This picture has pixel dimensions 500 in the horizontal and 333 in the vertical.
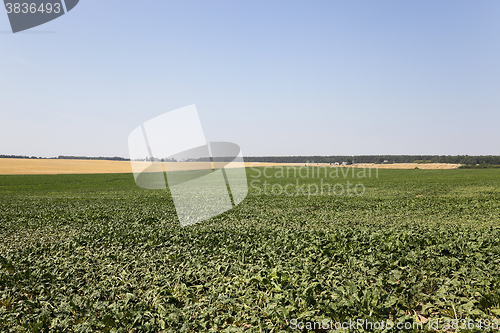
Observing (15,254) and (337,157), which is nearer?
(15,254)

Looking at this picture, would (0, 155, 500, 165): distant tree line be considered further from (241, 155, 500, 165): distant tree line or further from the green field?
the green field

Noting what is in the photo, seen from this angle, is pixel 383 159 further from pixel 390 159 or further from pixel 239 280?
pixel 239 280

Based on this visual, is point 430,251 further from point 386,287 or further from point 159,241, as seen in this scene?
point 159,241

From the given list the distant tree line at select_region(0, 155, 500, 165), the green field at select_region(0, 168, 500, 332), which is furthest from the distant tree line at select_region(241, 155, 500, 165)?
the green field at select_region(0, 168, 500, 332)

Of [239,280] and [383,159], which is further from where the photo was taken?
[383,159]

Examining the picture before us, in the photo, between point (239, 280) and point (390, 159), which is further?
point (390, 159)

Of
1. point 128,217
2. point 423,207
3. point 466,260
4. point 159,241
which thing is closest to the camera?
point 466,260

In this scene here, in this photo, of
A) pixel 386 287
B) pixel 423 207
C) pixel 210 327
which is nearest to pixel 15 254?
pixel 210 327

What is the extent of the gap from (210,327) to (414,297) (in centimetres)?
366

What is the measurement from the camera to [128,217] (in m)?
16.4

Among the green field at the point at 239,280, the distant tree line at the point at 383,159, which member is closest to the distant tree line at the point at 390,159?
the distant tree line at the point at 383,159

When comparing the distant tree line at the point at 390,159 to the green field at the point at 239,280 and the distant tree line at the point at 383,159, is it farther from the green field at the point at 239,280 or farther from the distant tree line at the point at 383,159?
the green field at the point at 239,280

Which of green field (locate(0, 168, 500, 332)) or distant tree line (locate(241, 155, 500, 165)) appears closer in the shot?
green field (locate(0, 168, 500, 332))

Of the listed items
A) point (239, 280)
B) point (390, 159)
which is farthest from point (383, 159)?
point (239, 280)
